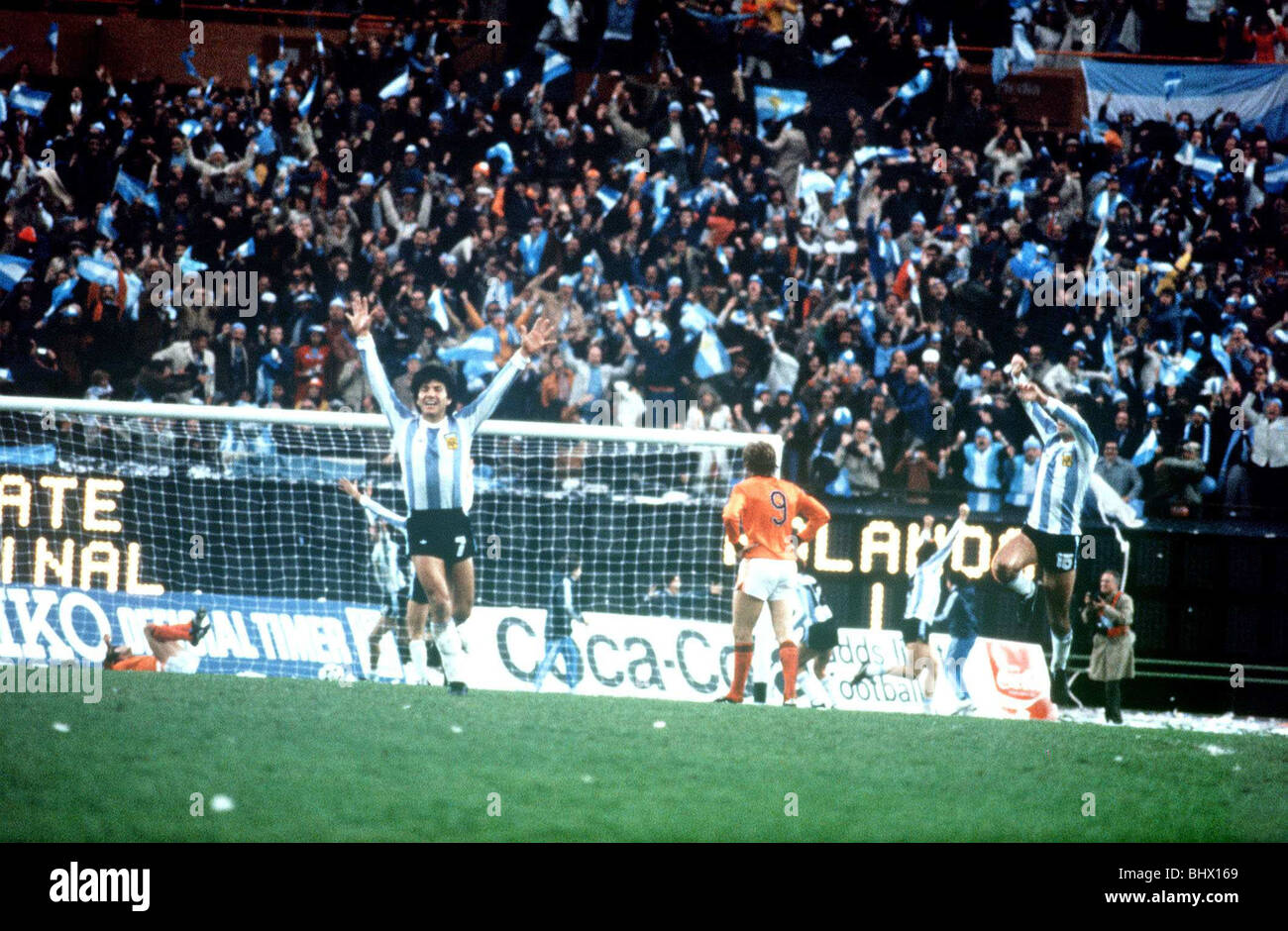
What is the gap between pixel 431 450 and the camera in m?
9.47

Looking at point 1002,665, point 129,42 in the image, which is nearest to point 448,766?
point 1002,665

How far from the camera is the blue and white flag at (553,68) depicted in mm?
17953

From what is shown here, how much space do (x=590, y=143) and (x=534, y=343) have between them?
25.6 feet

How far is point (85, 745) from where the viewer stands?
7.62 metres

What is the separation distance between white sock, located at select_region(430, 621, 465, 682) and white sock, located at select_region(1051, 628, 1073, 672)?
5.05m

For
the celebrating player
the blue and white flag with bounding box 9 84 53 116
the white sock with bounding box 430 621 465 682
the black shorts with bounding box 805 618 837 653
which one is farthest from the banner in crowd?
the celebrating player

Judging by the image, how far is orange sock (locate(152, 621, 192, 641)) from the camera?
11180 mm

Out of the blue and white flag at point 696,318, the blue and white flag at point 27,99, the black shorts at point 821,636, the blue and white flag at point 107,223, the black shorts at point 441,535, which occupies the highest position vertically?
the blue and white flag at point 27,99

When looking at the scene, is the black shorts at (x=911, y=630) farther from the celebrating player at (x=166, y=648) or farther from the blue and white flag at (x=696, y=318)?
the celebrating player at (x=166, y=648)

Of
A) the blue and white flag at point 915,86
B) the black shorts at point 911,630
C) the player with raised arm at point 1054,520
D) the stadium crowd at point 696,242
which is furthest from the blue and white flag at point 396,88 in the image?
the black shorts at point 911,630

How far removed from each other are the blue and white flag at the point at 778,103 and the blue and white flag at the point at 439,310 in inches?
208

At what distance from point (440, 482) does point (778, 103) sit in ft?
33.6

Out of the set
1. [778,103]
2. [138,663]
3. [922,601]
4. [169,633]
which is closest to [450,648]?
[169,633]
